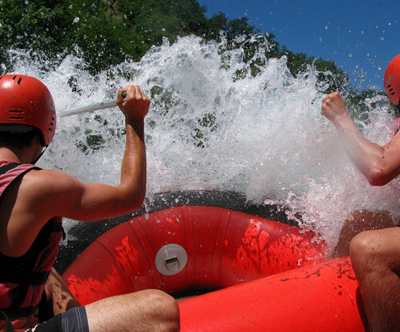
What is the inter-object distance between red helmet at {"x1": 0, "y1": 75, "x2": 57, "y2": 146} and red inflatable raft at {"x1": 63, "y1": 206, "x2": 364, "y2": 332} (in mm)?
1077

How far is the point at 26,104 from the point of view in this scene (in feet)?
4.48

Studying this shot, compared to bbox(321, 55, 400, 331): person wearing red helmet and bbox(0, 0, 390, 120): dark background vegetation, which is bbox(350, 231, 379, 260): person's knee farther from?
bbox(0, 0, 390, 120): dark background vegetation

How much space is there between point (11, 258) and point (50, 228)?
192mm

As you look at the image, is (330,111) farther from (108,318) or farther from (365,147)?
(108,318)

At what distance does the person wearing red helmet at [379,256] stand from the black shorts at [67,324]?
3.76 feet

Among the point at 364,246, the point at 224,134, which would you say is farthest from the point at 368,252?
the point at 224,134

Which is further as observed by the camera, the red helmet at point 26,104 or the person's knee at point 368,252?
the person's knee at point 368,252

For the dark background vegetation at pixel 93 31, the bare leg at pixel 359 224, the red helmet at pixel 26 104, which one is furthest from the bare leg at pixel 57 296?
the dark background vegetation at pixel 93 31

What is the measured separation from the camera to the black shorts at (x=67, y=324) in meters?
1.16

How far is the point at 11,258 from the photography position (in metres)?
1.14

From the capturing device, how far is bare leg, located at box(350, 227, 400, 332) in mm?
1457

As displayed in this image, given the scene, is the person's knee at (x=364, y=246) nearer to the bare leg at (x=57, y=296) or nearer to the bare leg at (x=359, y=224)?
the bare leg at (x=359, y=224)

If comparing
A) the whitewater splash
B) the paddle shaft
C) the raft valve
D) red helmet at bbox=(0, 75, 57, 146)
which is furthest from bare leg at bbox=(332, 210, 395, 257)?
red helmet at bbox=(0, 75, 57, 146)

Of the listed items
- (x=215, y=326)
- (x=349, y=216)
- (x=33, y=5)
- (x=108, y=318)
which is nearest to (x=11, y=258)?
(x=108, y=318)
